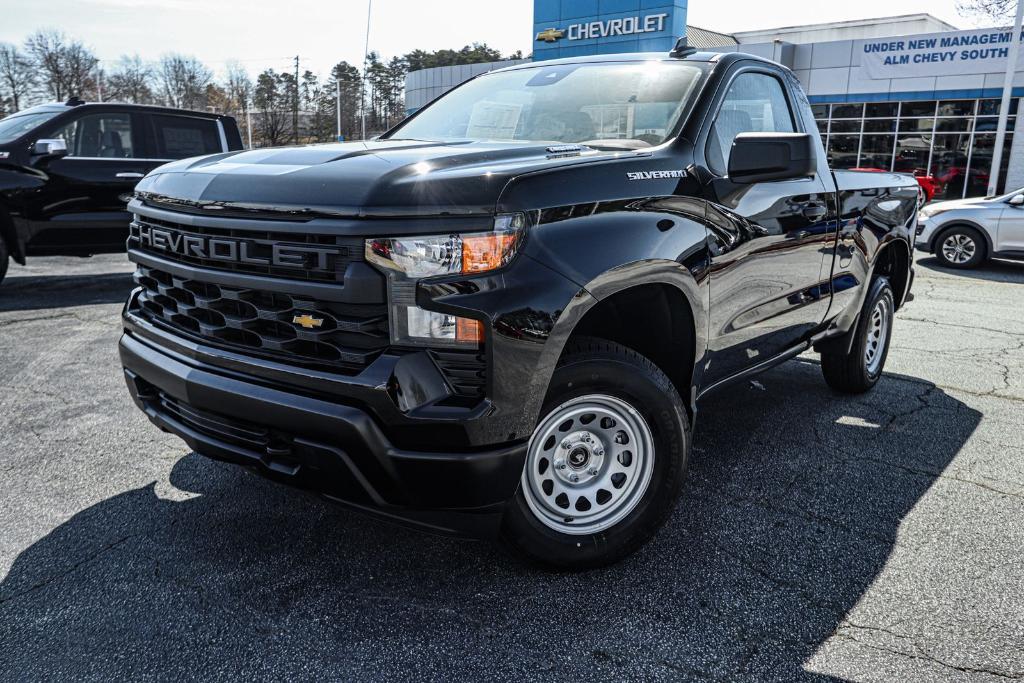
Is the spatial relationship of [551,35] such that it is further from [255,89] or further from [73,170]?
[255,89]

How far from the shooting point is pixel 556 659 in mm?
2332

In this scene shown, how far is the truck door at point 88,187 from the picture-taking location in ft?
26.3

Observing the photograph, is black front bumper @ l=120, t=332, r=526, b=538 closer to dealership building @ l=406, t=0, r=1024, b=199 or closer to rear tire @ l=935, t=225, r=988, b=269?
rear tire @ l=935, t=225, r=988, b=269

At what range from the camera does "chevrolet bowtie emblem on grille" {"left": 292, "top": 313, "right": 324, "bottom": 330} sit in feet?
→ 7.64

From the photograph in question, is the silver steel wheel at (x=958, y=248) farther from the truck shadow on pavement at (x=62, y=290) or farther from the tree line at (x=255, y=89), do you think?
the tree line at (x=255, y=89)

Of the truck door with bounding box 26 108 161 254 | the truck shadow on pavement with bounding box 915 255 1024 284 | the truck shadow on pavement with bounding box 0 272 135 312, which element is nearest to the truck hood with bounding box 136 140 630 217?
the truck shadow on pavement with bounding box 0 272 135 312

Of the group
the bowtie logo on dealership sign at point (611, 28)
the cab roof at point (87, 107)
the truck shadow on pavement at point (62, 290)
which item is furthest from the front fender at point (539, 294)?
the bowtie logo on dealership sign at point (611, 28)

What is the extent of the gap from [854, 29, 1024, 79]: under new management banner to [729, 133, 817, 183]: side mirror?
80.6 ft

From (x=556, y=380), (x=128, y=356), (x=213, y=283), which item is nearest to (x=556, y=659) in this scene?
(x=556, y=380)

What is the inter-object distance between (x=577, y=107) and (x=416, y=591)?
2.20 meters

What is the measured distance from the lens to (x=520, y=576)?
2.81m

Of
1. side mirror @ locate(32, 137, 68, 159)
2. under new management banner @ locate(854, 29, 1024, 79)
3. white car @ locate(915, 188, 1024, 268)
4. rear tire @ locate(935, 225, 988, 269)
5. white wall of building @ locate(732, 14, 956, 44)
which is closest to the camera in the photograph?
side mirror @ locate(32, 137, 68, 159)

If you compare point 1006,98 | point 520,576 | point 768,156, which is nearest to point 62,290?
point 520,576

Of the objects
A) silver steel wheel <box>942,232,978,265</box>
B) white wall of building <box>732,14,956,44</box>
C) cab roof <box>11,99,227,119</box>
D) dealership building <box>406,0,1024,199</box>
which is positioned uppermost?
white wall of building <box>732,14,956,44</box>
